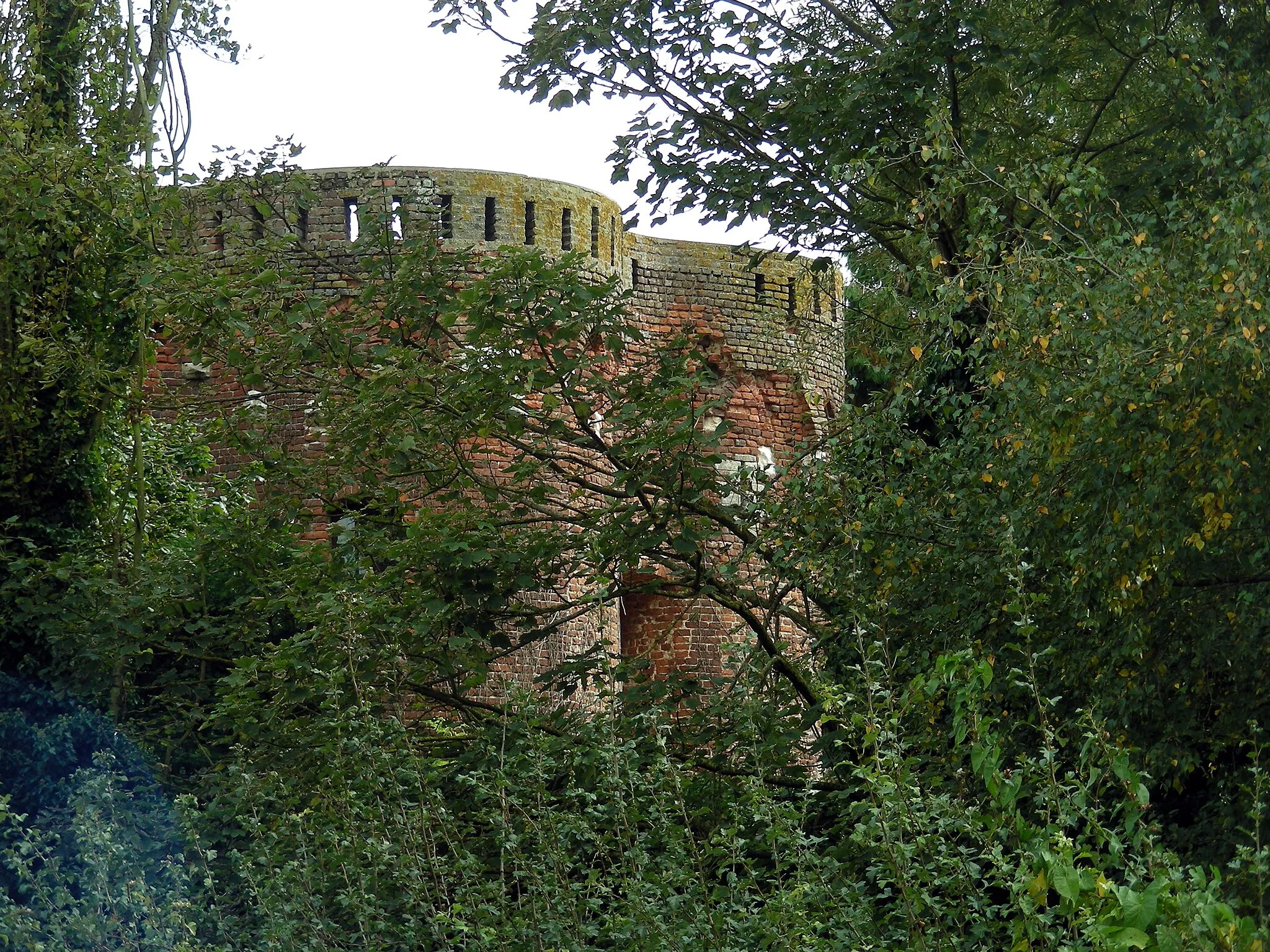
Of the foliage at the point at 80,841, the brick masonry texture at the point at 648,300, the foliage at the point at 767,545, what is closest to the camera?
the foliage at the point at 767,545

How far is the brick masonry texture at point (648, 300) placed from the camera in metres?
14.0

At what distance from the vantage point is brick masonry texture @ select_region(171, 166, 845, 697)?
14.0 metres

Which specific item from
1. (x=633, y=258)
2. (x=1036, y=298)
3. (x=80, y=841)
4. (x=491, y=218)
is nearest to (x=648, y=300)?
(x=633, y=258)

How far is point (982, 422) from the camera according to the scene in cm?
726

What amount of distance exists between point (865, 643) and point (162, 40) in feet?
26.4

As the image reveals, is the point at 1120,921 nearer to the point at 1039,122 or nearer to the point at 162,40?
the point at 1039,122

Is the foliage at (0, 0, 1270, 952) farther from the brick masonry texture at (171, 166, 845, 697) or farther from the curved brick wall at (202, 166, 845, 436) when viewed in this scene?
the brick masonry texture at (171, 166, 845, 697)

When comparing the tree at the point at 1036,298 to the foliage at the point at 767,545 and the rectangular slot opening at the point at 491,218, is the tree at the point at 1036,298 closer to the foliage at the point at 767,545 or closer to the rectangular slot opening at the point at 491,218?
the foliage at the point at 767,545

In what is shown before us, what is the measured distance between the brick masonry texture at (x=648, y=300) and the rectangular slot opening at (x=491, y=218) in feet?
0.03

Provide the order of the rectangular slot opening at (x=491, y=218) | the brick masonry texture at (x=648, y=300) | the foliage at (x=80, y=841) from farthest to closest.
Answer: the rectangular slot opening at (x=491, y=218) → the brick masonry texture at (x=648, y=300) → the foliage at (x=80, y=841)

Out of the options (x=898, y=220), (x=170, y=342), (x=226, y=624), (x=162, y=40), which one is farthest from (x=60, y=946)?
(x=170, y=342)

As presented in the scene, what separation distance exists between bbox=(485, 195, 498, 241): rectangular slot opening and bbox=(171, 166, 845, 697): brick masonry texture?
10mm

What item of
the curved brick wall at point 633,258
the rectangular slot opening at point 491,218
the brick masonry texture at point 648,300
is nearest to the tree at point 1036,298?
the curved brick wall at point 633,258

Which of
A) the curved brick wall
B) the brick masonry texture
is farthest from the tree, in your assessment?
the brick masonry texture
